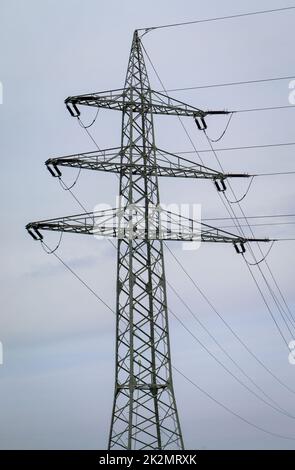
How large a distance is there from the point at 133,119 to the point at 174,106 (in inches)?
99.8

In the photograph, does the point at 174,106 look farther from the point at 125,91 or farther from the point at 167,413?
the point at 167,413

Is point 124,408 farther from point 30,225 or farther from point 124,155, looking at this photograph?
point 124,155

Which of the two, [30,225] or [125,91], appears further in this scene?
[125,91]

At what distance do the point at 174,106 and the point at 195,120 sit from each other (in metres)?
1.88

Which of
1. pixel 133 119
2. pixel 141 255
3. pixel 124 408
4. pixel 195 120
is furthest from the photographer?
pixel 195 120

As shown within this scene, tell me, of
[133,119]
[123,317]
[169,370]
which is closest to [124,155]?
[133,119]

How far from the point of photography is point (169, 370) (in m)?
32.2

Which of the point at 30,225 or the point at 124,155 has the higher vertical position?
the point at 124,155

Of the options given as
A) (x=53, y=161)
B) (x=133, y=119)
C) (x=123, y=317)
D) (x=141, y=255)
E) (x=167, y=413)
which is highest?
(x=133, y=119)

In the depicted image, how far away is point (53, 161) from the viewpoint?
110 feet

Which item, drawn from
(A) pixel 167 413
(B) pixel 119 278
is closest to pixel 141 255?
(B) pixel 119 278

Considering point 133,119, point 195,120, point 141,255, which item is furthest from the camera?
point 195,120

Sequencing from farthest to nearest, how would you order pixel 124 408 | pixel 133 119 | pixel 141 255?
pixel 133 119 < pixel 141 255 < pixel 124 408

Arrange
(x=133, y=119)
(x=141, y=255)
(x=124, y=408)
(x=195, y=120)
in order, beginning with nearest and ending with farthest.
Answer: (x=124, y=408) → (x=141, y=255) → (x=133, y=119) → (x=195, y=120)
